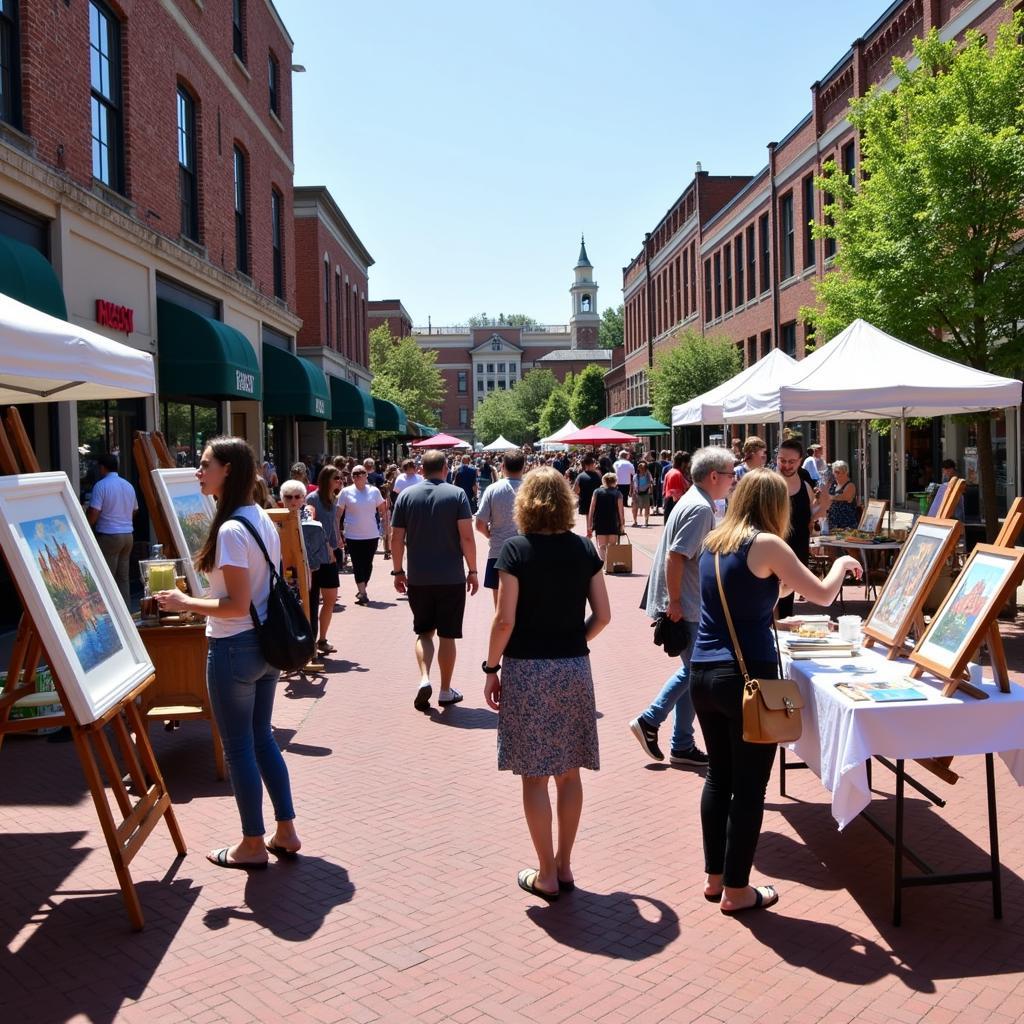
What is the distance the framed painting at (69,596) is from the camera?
173 inches

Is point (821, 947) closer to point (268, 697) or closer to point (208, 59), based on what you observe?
point (268, 697)

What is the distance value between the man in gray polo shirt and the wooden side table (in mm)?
2755

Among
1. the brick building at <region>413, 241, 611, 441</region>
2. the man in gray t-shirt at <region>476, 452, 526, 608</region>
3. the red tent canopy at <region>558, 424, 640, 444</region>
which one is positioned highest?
the brick building at <region>413, 241, 611, 441</region>

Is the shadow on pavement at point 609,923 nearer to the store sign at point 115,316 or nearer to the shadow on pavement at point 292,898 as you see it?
the shadow on pavement at point 292,898

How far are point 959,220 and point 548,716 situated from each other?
10660mm

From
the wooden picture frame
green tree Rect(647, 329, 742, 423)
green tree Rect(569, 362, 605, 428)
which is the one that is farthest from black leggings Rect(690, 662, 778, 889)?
green tree Rect(569, 362, 605, 428)

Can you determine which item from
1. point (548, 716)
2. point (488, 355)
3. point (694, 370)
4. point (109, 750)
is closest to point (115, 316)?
point (109, 750)

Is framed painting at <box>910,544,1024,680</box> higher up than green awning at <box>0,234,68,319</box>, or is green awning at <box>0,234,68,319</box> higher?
green awning at <box>0,234,68,319</box>

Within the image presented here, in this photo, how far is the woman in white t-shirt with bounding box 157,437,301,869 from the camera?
Answer: 4895 millimetres

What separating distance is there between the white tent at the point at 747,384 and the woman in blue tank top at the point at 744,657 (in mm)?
8878

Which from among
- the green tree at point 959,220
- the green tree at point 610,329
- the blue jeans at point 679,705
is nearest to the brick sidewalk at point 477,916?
the blue jeans at point 679,705

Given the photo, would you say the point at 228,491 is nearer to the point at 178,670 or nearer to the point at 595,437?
the point at 178,670

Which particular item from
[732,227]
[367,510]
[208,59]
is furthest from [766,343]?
[367,510]

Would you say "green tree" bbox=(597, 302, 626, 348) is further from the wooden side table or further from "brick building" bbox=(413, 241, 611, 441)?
the wooden side table
